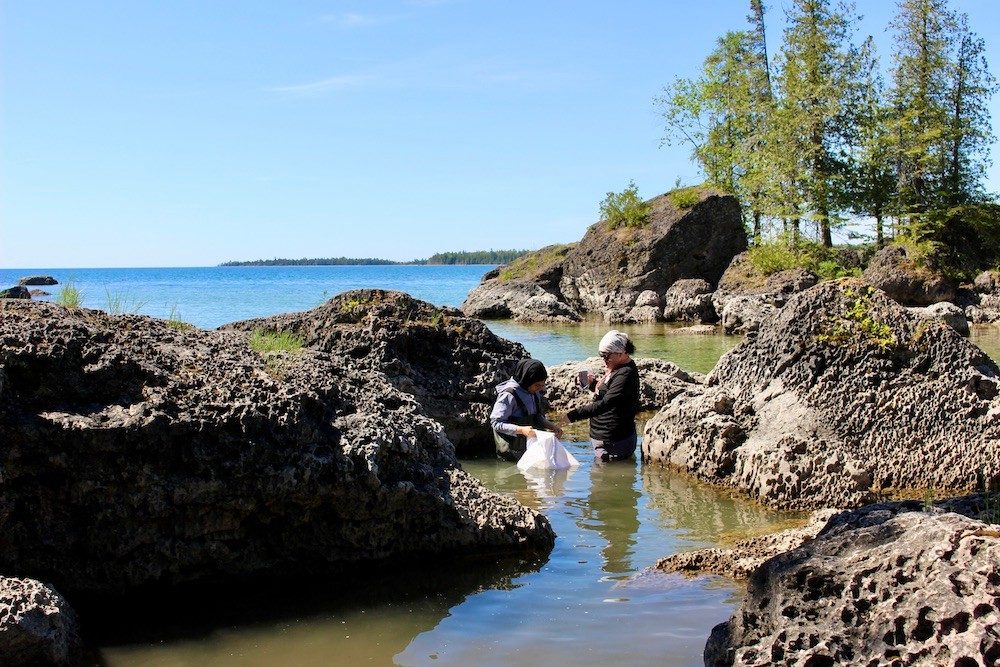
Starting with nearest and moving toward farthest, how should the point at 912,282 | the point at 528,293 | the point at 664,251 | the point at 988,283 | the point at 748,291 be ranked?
the point at 748,291
the point at 912,282
the point at 988,283
the point at 664,251
the point at 528,293

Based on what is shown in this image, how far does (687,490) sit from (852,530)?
16.3 feet

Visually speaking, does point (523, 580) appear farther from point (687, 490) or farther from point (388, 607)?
point (687, 490)

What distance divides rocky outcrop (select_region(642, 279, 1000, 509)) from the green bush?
115 ft

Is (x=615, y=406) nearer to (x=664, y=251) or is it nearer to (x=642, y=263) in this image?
(x=642, y=263)

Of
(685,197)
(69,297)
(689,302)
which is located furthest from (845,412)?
(685,197)

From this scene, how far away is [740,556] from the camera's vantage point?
22.8 feet

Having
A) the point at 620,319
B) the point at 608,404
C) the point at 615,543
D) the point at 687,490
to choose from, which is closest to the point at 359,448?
the point at 615,543

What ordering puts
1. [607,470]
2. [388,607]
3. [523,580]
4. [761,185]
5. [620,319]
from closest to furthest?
[388,607] → [523,580] → [607,470] → [620,319] → [761,185]

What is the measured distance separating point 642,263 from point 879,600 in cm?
3899

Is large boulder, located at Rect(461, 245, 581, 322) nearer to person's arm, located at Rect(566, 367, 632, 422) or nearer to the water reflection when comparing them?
person's arm, located at Rect(566, 367, 632, 422)

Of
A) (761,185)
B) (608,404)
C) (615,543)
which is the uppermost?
(761,185)

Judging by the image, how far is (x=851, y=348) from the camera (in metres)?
9.66

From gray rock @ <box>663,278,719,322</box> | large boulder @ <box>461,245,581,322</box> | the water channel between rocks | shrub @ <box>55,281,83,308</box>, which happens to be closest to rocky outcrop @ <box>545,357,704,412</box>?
the water channel between rocks

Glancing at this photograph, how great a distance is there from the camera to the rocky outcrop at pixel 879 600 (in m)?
3.85
